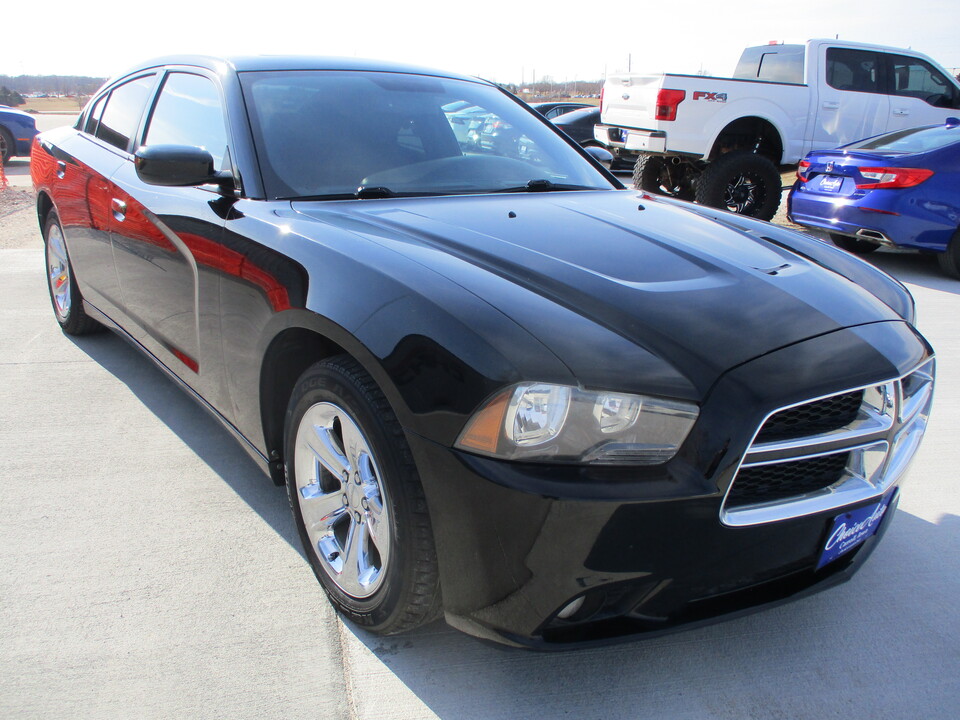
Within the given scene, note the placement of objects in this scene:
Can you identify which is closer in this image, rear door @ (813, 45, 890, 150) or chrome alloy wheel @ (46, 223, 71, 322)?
chrome alloy wheel @ (46, 223, 71, 322)

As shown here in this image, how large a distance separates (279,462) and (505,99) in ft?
6.74

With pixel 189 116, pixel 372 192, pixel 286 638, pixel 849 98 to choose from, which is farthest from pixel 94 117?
pixel 849 98

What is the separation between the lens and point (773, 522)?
180cm

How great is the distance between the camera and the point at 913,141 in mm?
A: 7367

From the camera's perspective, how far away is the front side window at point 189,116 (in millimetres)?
2916

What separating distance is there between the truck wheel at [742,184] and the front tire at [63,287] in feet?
21.1

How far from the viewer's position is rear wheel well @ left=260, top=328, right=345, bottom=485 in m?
2.33

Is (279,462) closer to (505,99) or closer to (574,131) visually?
(505,99)

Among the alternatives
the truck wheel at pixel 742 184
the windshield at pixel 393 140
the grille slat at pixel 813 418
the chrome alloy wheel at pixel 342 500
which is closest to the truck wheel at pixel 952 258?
the truck wheel at pixel 742 184

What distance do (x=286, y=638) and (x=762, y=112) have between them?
873 cm

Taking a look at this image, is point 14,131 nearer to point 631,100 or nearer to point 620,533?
point 631,100

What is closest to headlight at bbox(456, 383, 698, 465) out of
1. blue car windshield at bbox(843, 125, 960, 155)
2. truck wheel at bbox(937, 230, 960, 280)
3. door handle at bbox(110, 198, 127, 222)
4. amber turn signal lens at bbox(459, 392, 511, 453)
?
amber turn signal lens at bbox(459, 392, 511, 453)

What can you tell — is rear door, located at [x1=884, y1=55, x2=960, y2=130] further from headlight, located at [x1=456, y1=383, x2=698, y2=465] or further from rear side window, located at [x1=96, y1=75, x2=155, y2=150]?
headlight, located at [x1=456, y1=383, x2=698, y2=465]

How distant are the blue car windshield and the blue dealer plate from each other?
6.07 metres
